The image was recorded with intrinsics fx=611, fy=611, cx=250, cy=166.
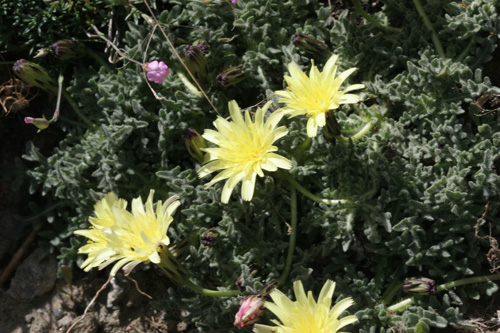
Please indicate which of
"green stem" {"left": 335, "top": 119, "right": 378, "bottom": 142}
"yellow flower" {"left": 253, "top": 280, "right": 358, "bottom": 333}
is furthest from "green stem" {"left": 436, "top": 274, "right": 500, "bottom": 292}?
"green stem" {"left": 335, "top": 119, "right": 378, "bottom": 142}

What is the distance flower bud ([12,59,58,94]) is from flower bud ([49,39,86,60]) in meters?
0.13

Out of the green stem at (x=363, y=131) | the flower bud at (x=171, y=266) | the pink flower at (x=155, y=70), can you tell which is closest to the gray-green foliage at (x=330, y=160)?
the green stem at (x=363, y=131)

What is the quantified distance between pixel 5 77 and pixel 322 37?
1.98 m

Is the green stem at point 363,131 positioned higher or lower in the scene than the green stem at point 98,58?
lower

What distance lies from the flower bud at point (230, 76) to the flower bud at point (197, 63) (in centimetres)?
9

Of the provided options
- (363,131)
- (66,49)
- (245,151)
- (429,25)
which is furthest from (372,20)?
(66,49)

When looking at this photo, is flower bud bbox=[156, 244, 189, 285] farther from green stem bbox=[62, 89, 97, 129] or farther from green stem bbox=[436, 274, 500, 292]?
green stem bbox=[436, 274, 500, 292]

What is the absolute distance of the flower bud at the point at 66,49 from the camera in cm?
345

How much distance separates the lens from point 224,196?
2.86m

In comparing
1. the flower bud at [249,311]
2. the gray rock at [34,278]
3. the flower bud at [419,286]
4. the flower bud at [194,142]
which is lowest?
the flower bud at [419,286]

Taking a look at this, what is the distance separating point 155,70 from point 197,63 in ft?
0.78

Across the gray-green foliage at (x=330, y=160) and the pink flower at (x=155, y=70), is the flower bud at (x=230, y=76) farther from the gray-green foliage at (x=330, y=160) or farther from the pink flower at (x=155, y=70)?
the pink flower at (x=155, y=70)

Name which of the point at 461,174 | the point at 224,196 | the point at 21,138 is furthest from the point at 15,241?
the point at 461,174

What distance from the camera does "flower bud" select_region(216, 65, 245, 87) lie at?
10.5 feet
